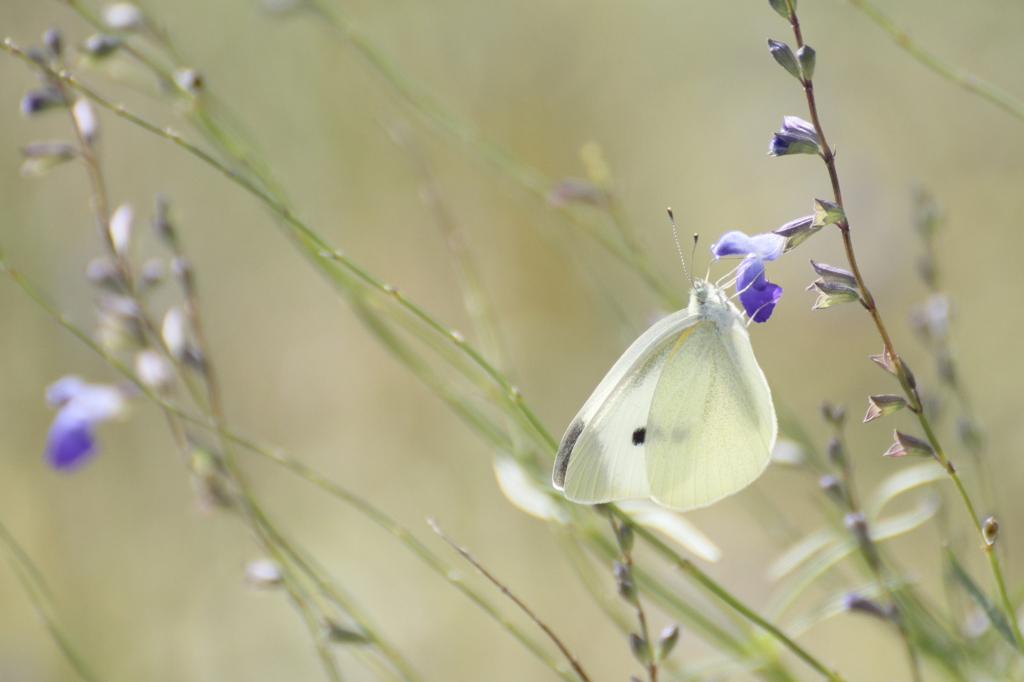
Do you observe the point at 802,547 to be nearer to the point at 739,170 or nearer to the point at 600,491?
the point at 600,491

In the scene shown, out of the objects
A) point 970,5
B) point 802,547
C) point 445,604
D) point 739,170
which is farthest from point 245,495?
point 970,5

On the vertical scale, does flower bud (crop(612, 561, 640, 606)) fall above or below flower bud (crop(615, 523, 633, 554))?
below

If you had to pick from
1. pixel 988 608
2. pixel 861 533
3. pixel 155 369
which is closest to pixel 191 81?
pixel 155 369

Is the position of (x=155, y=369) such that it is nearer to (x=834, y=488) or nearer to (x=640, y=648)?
(x=640, y=648)

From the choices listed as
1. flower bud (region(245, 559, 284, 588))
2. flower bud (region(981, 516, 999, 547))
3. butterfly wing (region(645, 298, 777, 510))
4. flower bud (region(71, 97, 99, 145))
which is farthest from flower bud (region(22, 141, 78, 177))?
flower bud (region(981, 516, 999, 547))

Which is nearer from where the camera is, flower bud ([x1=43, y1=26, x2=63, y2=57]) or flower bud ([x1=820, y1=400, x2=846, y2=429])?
flower bud ([x1=820, y1=400, x2=846, y2=429])

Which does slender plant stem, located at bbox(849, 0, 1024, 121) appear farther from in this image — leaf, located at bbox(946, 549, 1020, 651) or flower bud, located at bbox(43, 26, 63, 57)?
flower bud, located at bbox(43, 26, 63, 57)

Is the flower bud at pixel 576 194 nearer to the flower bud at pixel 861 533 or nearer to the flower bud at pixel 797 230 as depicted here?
the flower bud at pixel 797 230
